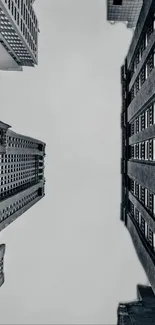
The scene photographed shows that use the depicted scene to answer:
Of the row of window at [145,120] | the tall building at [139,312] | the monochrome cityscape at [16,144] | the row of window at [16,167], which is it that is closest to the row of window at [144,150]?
the row of window at [145,120]

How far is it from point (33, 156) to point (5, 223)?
62.4 meters

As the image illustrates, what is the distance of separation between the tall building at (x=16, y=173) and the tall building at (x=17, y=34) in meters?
32.7

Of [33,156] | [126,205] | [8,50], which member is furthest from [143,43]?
[33,156]

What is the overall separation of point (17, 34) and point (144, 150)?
262ft

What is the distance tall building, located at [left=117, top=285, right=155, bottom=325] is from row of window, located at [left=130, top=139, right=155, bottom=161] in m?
42.4

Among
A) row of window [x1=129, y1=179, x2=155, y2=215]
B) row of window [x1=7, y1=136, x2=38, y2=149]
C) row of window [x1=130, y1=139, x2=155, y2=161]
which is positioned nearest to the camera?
row of window [x1=130, y1=139, x2=155, y2=161]

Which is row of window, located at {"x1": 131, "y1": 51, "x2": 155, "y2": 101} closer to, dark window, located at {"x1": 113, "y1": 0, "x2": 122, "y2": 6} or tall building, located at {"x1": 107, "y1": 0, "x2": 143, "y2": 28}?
dark window, located at {"x1": 113, "y1": 0, "x2": 122, "y2": 6}

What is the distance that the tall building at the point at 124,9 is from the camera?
383 feet

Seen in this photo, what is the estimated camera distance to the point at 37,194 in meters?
193

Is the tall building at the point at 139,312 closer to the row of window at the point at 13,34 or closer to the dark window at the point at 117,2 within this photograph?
the dark window at the point at 117,2

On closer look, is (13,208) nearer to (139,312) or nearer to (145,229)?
(139,312)

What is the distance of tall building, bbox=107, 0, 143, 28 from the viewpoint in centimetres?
11688

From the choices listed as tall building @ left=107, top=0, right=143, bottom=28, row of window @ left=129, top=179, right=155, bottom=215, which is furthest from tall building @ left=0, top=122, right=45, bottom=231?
tall building @ left=107, top=0, right=143, bottom=28

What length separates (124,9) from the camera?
4825 inches
